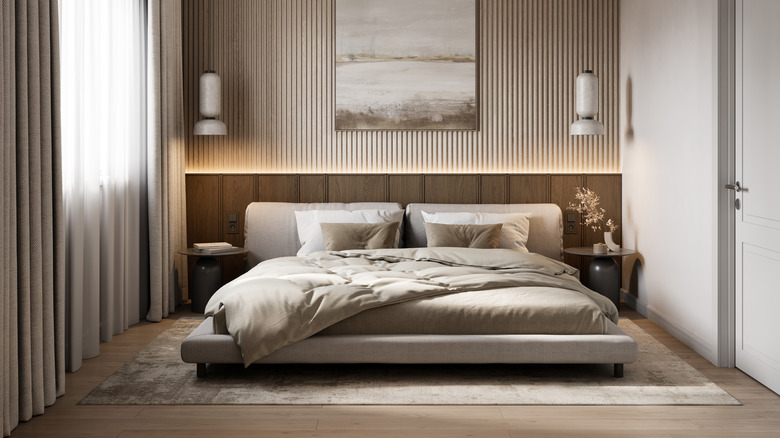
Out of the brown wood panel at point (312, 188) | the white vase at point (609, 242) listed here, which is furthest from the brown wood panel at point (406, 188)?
the white vase at point (609, 242)

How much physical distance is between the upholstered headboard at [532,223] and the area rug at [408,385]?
1.71 metres

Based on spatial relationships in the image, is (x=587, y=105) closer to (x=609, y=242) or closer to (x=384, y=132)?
(x=609, y=242)

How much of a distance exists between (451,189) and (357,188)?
784 millimetres

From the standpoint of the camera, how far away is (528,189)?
222 inches

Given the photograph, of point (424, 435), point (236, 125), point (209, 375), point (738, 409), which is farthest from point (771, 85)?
point (236, 125)

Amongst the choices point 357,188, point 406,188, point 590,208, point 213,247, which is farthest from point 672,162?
point 213,247

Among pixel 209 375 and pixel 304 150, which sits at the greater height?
pixel 304 150

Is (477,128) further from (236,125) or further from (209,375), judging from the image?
(209,375)

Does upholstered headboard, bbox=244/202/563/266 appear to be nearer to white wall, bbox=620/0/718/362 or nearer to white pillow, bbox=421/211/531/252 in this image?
white pillow, bbox=421/211/531/252

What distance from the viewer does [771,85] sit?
3.25 m

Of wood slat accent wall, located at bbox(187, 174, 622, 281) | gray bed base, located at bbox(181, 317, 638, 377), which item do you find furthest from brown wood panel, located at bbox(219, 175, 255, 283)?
gray bed base, located at bbox(181, 317, 638, 377)

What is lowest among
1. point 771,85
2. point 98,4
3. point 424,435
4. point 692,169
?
point 424,435

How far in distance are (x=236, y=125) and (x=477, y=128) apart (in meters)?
2.03

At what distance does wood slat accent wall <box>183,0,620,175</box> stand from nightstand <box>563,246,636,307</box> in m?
0.94
